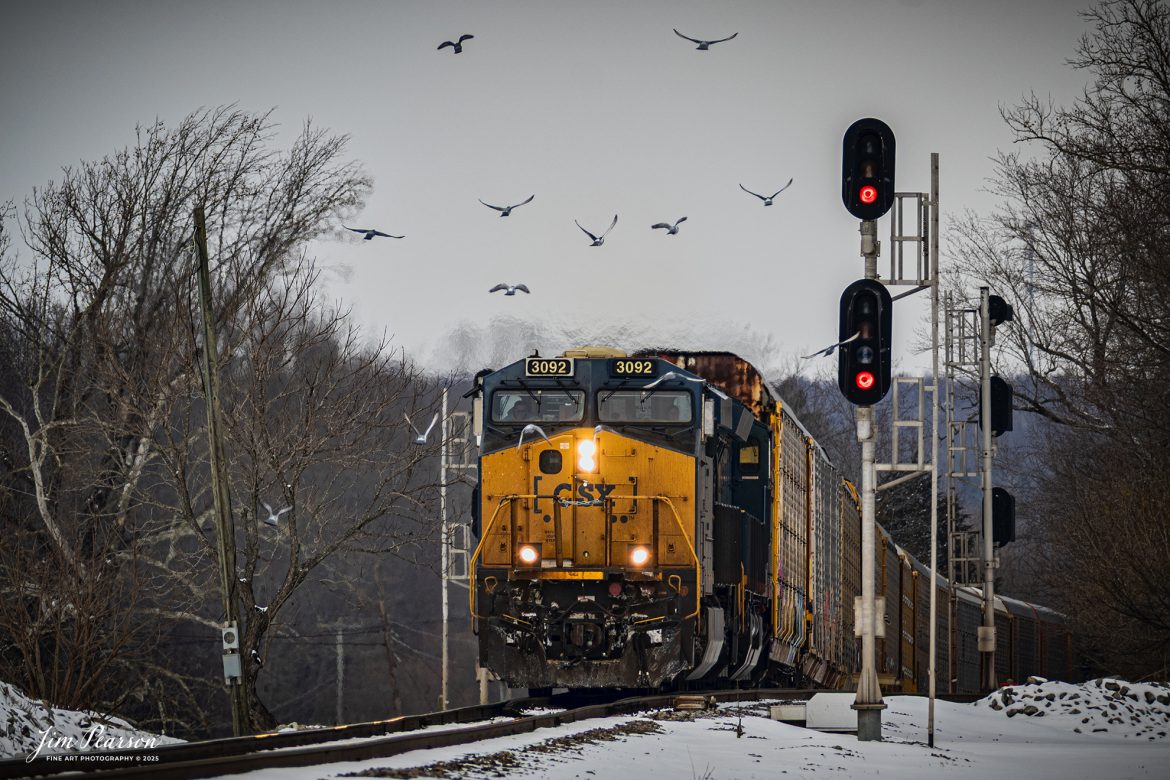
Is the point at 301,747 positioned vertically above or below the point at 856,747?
above

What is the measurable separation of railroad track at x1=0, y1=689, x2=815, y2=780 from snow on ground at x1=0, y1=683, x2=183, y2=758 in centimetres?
313

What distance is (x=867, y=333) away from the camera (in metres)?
15.4

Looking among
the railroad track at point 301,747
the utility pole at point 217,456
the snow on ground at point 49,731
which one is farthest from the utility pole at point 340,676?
the railroad track at point 301,747

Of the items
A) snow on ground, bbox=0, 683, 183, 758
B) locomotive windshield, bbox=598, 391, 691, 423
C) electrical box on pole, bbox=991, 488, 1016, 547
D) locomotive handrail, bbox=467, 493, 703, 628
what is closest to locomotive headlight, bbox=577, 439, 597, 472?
locomotive windshield, bbox=598, 391, 691, 423

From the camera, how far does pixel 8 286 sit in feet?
99.5

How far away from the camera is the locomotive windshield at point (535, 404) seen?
1795 centimetres

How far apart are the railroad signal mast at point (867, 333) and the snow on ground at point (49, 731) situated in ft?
25.7

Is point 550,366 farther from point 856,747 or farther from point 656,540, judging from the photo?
point 856,747

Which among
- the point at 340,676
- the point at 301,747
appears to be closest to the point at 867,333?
the point at 301,747

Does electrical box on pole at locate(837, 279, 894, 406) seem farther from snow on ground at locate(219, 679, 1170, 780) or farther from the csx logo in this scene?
snow on ground at locate(219, 679, 1170, 780)

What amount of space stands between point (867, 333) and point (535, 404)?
4644 mm

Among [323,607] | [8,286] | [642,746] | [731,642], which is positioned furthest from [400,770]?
[323,607]

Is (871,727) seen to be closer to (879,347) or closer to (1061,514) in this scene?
(879,347)

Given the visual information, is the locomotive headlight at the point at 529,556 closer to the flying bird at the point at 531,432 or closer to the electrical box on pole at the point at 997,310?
the flying bird at the point at 531,432
